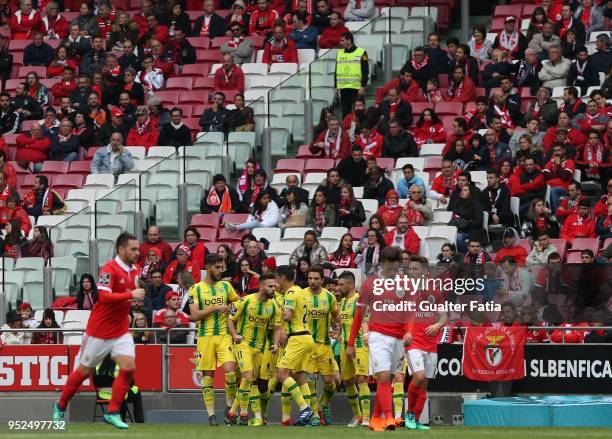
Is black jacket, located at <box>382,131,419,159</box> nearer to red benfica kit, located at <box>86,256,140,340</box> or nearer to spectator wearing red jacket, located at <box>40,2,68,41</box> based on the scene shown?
spectator wearing red jacket, located at <box>40,2,68,41</box>

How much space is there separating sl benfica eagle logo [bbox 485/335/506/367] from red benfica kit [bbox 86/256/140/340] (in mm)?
6059

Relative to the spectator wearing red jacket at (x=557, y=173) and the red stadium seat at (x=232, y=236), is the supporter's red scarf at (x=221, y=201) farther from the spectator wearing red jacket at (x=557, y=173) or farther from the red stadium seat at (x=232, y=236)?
the spectator wearing red jacket at (x=557, y=173)

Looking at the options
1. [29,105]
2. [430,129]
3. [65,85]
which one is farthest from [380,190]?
[29,105]

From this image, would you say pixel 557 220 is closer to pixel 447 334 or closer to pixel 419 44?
pixel 447 334

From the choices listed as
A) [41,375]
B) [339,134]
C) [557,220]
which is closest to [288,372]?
[41,375]

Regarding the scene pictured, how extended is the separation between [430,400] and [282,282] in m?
2.75

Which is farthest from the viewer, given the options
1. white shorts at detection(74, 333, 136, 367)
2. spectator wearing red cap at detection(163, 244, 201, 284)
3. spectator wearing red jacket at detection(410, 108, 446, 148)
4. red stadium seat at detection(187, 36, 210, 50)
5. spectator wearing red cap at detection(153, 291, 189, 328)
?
→ red stadium seat at detection(187, 36, 210, 50)

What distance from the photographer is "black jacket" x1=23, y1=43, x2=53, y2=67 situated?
30.8m

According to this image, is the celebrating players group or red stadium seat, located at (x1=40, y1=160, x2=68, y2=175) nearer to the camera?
the celebrating players group

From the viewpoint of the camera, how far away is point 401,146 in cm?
2534

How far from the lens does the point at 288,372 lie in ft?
60.8

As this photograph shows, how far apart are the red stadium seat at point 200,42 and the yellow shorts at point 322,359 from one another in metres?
11.7

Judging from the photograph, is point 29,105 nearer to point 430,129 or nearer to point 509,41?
point 430,129

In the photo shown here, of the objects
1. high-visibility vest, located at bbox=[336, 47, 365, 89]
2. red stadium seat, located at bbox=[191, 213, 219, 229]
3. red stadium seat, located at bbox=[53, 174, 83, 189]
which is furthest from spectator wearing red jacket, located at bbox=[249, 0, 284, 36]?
red stadium seat, located at bbox=[191, 213, 219, 229]
